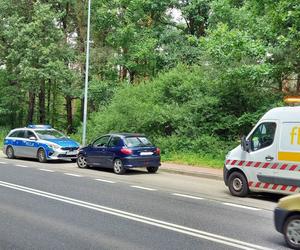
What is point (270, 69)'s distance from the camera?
63.9 feet

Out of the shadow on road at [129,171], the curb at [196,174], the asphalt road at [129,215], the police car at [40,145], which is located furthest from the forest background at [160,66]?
the asphalt road at [129,215]

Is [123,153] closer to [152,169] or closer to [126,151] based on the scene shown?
[126,151]

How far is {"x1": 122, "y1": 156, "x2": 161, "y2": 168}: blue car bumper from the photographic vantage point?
686 inches

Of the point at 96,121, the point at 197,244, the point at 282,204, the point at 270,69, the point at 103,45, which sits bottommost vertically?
the point at 197,244

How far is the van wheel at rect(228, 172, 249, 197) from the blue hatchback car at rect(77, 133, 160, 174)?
16.9 ft

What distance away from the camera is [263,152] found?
1239 cm

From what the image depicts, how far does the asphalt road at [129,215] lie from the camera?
751 centimetres

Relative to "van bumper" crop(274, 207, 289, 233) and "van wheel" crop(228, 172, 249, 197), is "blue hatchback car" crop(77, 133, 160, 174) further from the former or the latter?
"van bumper" crop(274, 207, 289, 233)

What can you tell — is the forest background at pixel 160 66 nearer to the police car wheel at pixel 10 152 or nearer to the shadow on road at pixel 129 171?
the shadow on road at pixel 129 171

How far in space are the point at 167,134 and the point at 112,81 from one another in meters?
10.4

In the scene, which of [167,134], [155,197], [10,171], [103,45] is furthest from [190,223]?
[103,45]

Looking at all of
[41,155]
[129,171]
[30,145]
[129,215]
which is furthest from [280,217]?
[30,145]

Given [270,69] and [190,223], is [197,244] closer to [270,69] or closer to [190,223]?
[190,223]

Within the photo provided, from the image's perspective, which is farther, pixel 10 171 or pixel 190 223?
pixel 10 171
